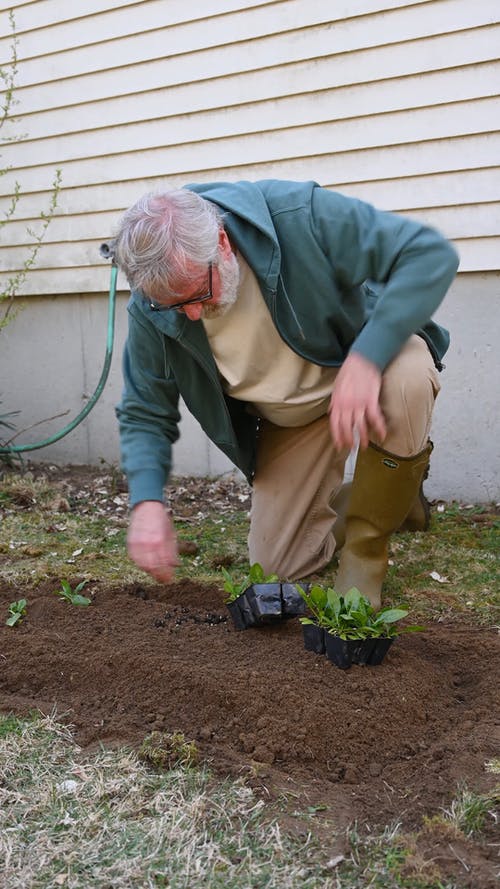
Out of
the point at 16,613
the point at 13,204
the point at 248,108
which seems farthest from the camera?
the point at 13,204

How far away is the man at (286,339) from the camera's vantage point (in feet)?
7.87

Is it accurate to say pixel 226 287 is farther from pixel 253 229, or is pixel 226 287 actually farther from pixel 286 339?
pixel 286 339

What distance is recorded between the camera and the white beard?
2.55 metres

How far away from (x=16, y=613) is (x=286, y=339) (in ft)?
4.32

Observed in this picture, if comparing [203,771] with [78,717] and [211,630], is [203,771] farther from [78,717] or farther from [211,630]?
[211,630]

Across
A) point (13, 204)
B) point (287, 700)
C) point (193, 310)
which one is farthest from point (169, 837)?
point (13, 204)

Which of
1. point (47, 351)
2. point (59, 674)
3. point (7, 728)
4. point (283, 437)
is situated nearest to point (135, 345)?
point (283, 437)

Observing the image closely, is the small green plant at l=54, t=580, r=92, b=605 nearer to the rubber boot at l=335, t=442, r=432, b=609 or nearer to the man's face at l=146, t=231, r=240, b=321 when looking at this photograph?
the rubber boot at l=335, t=442, r=432, b=609

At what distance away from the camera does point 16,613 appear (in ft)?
10.5

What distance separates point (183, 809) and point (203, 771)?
0.17m

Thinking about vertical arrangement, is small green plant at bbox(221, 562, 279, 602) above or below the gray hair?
below

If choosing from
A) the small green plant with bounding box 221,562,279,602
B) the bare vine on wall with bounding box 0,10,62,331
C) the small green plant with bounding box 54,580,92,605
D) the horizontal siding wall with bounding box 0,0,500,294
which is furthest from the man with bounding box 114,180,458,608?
the bare vine on wall with bounding box 0,10,62,331

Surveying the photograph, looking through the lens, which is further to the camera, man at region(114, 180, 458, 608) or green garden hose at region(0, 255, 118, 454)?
green garden hose at region(0, 255, 118, 454)

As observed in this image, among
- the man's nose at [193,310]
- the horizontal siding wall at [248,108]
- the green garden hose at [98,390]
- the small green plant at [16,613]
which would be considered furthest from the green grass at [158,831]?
the green garden hose at [98,390]
